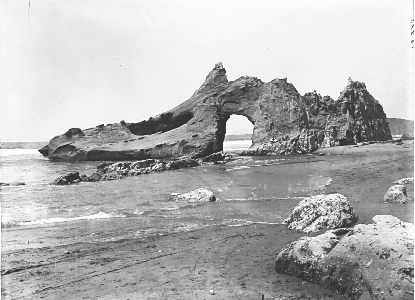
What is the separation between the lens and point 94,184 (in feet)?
40.6

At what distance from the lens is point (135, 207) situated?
8.22m

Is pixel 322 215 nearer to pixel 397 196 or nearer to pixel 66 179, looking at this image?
pixel 397 196

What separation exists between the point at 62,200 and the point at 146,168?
18.4 feet

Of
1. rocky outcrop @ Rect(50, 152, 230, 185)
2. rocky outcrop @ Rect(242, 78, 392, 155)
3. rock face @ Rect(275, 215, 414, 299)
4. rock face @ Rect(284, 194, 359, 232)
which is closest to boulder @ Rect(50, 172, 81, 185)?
rocky outcrop @ Rect(50, 152, 230, 185)

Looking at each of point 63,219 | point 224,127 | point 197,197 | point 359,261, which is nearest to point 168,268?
point 359,261

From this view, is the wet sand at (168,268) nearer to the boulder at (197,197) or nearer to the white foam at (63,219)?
the white foam at (63,219)

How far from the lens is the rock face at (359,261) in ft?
9.86

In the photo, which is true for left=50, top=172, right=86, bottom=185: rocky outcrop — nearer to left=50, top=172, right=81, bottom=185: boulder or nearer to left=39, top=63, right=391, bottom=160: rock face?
left=50, top=172, right=81, bottom=185: boulder

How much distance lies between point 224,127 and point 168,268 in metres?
23.2

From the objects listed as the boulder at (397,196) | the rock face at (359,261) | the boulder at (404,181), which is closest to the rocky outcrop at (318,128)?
the boulder at (404,181)

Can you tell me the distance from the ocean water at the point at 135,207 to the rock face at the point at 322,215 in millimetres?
708

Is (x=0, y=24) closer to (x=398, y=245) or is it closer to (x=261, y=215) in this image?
(x=261, y=215)

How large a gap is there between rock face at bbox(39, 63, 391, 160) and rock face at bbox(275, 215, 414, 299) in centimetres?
1890

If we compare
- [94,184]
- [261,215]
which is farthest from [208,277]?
[94,184]
